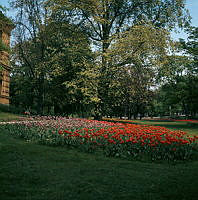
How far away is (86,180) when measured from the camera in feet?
15.9

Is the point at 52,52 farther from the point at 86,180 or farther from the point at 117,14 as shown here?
the point at 86,180

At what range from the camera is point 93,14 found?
19.2 m

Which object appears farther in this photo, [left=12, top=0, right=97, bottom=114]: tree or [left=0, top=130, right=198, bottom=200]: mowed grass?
[left=12, top=0, right=97, bottom=114]: tree

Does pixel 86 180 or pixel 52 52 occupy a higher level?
pixel 52 52

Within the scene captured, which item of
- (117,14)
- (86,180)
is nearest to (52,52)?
(117,14)

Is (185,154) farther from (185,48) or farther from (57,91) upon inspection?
(185,48)

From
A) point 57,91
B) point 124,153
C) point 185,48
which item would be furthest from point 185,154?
point 185,48

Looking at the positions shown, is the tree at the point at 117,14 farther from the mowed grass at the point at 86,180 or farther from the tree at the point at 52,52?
the mowed grass at the point at 86,180

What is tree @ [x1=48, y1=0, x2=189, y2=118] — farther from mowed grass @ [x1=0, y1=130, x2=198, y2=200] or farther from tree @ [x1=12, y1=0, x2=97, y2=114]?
mowed grass @ [x1=0, y1=130, x2=198, y2=200]

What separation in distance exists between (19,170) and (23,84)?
28628 mm

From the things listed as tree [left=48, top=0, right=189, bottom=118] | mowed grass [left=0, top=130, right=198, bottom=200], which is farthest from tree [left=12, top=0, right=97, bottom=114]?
mowed grass [left=0, top=130, right=198, bottom=200]

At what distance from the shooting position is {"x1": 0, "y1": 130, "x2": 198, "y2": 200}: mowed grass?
4.10 meters

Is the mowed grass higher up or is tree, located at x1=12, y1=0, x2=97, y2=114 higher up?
tree, located at x1=12, y1=0, x2=97, y2=114

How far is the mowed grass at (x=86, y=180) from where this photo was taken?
4.10 m
